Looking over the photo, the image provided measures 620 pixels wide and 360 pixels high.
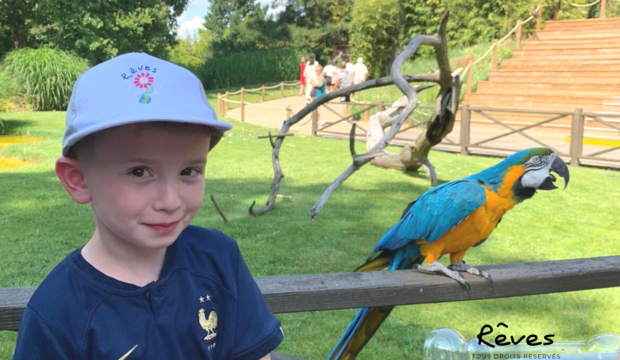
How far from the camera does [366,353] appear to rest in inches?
133

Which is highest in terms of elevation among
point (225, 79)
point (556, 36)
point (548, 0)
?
point (548, 0)

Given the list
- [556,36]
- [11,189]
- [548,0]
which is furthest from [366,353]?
[548,0]

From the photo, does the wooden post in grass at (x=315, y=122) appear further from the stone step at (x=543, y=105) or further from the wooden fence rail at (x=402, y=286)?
the wooden fence rail at (x=402, y=286)

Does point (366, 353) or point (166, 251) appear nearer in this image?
point (166, 251)

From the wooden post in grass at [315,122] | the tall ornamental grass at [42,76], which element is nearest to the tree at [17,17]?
the tall ornamental grass at [42,76]

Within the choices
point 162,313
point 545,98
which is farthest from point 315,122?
point 162,313

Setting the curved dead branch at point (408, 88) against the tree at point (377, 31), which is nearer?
the curved dead branch at point (408, 88)

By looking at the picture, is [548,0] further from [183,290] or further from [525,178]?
[183,290]

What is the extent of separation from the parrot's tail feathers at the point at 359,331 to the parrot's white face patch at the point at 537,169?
84 centimetres

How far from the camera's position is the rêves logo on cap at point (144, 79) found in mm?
1034

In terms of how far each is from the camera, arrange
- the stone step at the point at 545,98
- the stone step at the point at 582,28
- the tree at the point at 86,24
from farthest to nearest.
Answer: the tree at the point at 86,24, the stone step at the point at 582,28, the stone step at the point at 545,98

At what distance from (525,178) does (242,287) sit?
1.54 metres

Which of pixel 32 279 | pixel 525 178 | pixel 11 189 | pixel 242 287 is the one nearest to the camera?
pixel 242 287

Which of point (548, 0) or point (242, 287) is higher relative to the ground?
point (548, 0)
